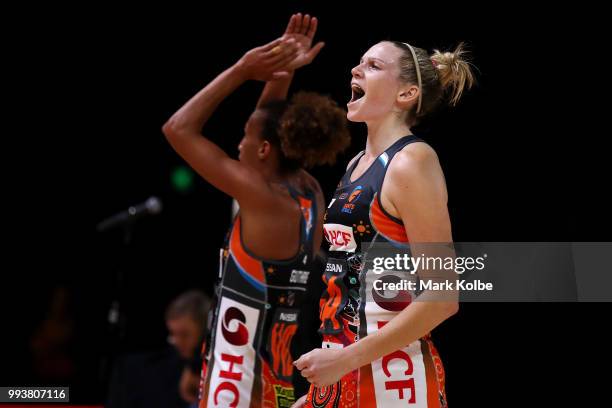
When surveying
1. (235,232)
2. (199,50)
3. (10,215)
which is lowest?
(235,232)

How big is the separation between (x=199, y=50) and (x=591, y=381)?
2.60 meters

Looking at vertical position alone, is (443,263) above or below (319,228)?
below

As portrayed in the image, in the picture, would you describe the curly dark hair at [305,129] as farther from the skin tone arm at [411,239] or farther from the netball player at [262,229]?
the skin tone arm at [411,239]

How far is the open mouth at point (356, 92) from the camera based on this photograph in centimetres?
192

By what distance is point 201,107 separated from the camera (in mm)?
2609

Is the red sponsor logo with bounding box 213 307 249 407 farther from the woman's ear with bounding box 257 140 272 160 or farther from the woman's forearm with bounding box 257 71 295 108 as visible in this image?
the woman's forearm with bounding box 257 71 295 108

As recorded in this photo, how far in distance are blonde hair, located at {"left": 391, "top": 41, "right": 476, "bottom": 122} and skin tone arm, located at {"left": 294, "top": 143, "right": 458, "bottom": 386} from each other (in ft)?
0.60

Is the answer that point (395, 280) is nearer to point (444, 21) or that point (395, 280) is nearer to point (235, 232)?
Answer: point (235, 232)

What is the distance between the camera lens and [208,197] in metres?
4.88

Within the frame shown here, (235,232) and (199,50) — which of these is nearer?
(235,232)

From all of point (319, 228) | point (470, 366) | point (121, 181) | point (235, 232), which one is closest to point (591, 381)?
point (470, 366)

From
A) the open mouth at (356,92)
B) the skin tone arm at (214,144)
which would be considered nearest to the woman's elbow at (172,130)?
the skin tone arm at (214,144)

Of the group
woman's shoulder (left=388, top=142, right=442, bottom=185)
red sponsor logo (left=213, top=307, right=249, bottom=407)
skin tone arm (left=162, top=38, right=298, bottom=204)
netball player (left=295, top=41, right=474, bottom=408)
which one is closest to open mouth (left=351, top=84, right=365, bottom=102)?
netball player (left=295, top=41, right=474, bottom=408)

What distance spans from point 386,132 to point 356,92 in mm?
155
